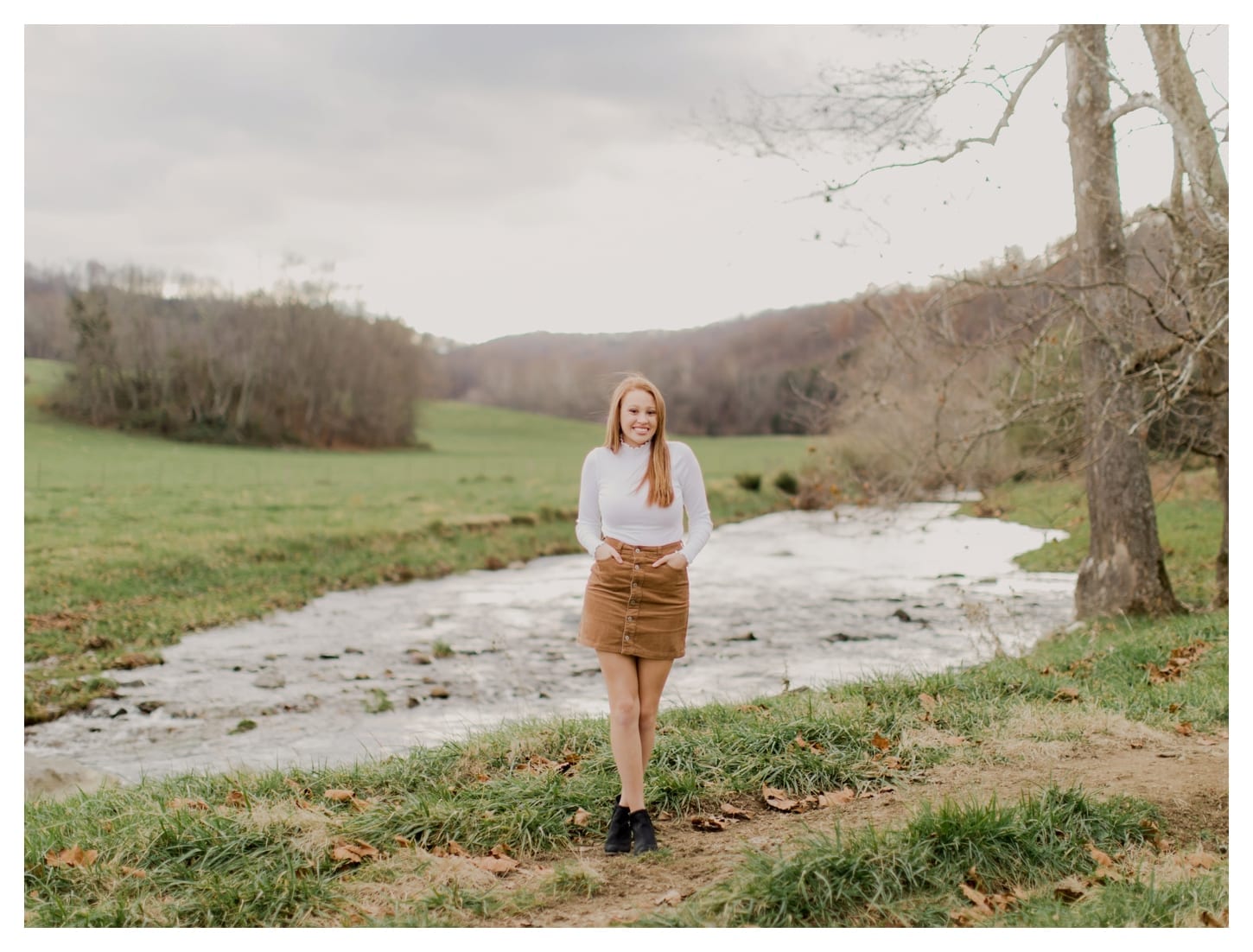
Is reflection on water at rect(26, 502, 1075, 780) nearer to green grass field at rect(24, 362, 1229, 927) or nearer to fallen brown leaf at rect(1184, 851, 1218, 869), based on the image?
green grass field at rect(24, 362, 1229, 927)

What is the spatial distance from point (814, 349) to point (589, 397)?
23.8m

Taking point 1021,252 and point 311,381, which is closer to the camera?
point 1021,252

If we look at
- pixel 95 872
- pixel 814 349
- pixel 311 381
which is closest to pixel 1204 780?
pixel 95 872

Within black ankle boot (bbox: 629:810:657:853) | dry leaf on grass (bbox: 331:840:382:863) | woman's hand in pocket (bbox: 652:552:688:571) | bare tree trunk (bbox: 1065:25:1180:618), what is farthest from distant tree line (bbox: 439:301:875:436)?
dry leaf on grass (bbox: 331:840:382:863)

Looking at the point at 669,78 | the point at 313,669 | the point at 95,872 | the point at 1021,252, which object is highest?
the point at 669,78

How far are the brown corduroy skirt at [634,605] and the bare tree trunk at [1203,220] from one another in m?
4.86

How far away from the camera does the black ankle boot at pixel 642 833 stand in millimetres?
4668

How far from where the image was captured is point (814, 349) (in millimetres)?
30359

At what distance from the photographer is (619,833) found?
4715mm

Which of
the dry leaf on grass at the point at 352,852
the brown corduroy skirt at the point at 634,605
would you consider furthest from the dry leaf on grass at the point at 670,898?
the dry leaf on grass at the point at 352,852

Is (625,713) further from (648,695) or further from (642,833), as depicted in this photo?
→ (642,833)

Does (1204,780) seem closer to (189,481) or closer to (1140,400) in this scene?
(1140,400)

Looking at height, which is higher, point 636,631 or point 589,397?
point 589,397

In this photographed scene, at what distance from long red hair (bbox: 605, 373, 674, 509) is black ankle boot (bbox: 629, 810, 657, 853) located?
150cm
